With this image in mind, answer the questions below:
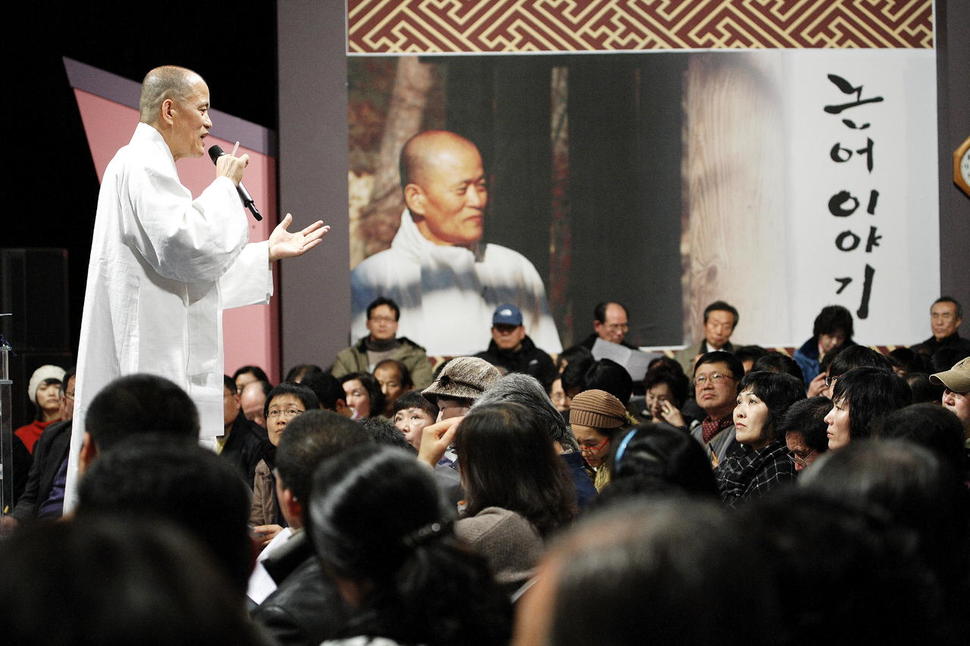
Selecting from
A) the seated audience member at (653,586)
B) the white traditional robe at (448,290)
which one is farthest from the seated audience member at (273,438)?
the white traditional robe at (448,290)

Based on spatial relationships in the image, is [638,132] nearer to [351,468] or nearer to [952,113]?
[952,113]

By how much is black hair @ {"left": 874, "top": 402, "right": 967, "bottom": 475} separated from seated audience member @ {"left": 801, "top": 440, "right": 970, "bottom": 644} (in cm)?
77

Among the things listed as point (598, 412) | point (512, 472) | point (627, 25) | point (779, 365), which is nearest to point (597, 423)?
point (598, 412)

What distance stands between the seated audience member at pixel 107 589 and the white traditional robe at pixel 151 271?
2085 mm

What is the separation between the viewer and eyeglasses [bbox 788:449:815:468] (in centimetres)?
353

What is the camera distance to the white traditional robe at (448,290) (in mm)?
7574

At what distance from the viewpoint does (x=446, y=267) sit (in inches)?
299

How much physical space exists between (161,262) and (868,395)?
70.5 inches

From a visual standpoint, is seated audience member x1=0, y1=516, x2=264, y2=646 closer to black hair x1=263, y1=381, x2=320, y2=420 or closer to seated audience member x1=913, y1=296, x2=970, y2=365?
black hair x1=263, y1=381, x2=320, y2=420

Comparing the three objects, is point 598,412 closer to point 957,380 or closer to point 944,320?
point 957,380

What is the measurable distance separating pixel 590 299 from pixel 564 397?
2266 mm

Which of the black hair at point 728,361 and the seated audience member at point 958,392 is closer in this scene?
the seated audience member at point 958,392

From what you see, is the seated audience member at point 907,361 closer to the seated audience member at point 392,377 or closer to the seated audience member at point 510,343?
the seated audience member at point 510,343

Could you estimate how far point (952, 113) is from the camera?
7719 millimetres
